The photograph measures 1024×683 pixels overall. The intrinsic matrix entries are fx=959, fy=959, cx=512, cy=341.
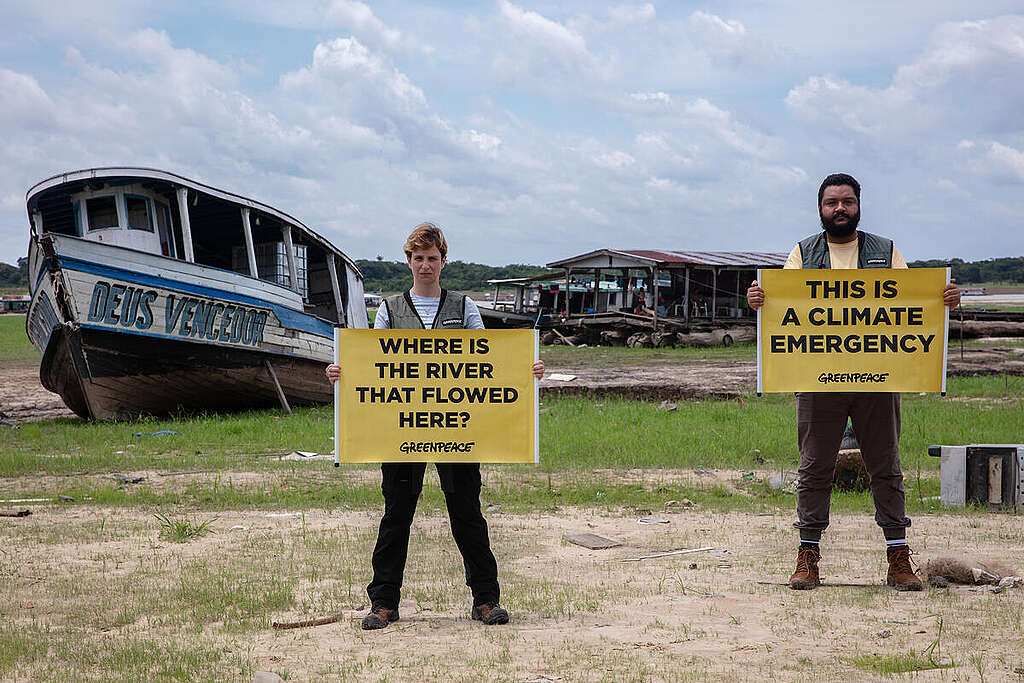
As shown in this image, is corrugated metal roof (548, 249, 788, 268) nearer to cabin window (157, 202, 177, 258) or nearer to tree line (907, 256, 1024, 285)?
cabin window (157, 202, 177, 258)

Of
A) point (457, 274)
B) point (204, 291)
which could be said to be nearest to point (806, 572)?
point (204, 291)

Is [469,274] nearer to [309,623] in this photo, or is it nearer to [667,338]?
[667,338]

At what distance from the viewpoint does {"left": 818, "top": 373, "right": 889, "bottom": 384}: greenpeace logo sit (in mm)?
5230

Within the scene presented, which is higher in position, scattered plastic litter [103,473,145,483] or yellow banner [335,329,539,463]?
yellow banner [335,329,539,463]

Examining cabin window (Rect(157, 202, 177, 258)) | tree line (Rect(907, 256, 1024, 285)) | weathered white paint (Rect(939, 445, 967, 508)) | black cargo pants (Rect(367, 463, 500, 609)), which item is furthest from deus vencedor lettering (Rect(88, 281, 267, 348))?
tree line (Rect(907, 256, 1024, 285))

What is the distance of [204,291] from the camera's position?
15.1 meters

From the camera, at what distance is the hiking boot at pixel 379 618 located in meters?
4.52

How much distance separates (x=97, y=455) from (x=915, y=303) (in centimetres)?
945

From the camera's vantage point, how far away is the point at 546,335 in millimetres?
36500

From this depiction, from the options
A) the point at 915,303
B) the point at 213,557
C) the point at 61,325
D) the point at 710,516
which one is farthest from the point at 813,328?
the point at 61,325

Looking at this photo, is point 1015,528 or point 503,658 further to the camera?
point 1015,528

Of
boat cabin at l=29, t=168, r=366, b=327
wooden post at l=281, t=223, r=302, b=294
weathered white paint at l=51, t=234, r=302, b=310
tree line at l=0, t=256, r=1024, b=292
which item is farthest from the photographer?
tree line at l=0, t=256, r=1024, b=292

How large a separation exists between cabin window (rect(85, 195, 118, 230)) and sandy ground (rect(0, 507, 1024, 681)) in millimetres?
8691

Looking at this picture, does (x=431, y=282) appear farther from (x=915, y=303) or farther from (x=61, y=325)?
(x=61, y=325)
